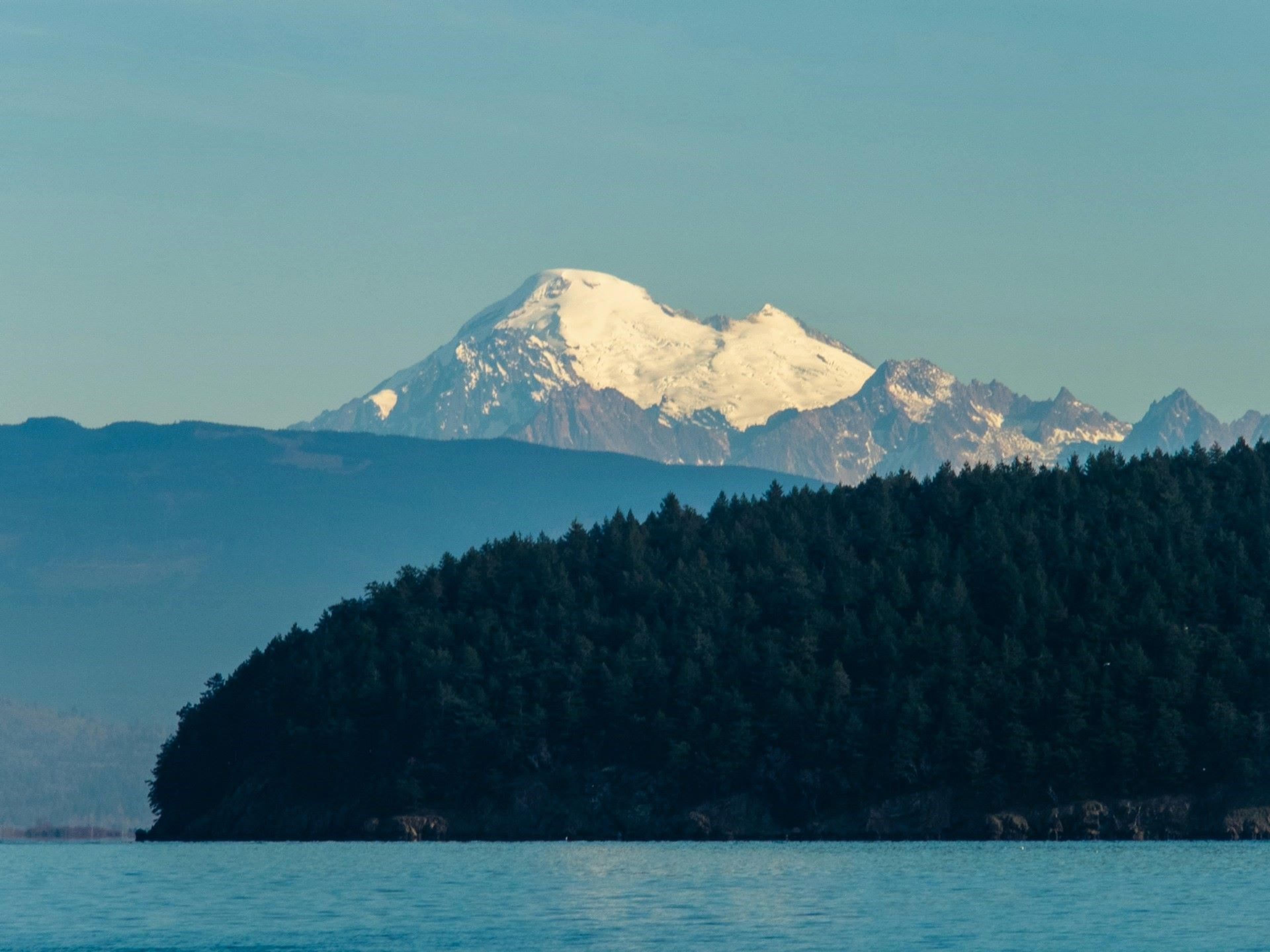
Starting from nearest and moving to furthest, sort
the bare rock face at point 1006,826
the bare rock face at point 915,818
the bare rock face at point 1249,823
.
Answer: the bare rock face at point 1249,823 < the bare rock face at point 1006,826 < the bare rock face at point 915,818

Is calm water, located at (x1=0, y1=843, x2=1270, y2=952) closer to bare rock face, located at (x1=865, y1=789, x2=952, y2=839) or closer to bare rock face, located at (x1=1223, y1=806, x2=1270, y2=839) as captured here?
bare rock face, located at (x1=1223, y1=806, x2=1270, y2=839)

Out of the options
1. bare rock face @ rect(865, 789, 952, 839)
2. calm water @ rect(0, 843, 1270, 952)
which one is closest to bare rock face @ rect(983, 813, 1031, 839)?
bare rock face @ rect(865, 789, 952, 839)

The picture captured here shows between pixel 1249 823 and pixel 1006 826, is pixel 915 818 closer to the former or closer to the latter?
pixel 1006 826

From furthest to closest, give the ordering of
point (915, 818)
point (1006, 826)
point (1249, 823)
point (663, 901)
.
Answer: point (915, 818)
point (1006, 826)
point (1249, 823)
point (663, 901)

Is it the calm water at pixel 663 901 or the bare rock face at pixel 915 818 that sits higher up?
the bare rock face at pixel 915 818

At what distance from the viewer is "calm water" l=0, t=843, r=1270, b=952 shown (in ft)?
314

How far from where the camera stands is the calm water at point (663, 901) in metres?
95.6

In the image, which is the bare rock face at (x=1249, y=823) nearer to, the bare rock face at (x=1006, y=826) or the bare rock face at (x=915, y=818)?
the bare rock face at (x=1006, y=826)

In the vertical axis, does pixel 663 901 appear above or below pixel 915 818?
below

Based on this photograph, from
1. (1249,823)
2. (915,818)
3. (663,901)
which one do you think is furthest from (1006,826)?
(663,901)

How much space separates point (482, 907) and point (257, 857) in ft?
192

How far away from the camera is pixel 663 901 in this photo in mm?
112875

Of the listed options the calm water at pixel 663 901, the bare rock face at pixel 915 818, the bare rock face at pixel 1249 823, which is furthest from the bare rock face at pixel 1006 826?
the calm water at pixel 663 901

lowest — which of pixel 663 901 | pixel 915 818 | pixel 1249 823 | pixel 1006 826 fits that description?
→ pixel 663 901
